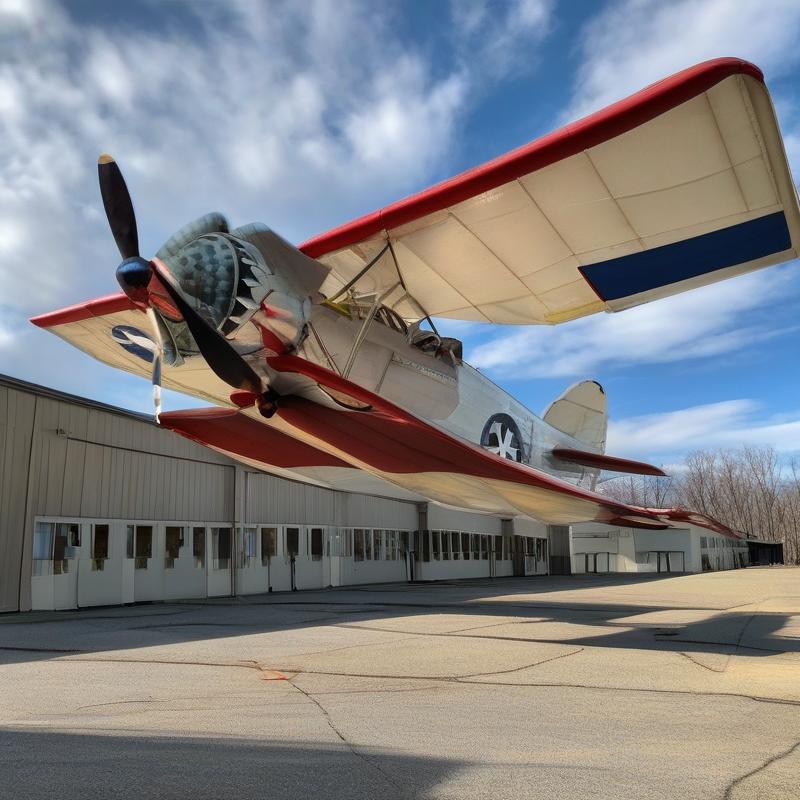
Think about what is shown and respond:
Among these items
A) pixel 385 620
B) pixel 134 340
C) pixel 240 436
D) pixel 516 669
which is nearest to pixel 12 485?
pixel 134 340

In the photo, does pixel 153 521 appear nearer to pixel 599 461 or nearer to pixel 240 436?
pixel 240 436

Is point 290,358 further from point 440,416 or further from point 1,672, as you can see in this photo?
point 1,672

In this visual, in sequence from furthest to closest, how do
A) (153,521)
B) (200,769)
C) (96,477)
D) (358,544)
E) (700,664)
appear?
1. (358,544)
2. (153,521)
3. (96,477)
4. (700,664)
5. (200,769)

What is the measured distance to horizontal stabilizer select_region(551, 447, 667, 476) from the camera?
15086mm

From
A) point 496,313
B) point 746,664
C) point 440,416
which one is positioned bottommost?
point 746,664

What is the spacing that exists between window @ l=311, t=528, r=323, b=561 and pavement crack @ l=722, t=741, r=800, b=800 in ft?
65.9

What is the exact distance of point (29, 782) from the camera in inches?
123

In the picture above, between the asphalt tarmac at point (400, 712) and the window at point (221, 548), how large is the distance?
27.6ft

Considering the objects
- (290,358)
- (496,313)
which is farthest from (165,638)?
(496,313)

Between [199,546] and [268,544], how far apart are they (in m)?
3.01

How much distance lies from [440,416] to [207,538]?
986 cm

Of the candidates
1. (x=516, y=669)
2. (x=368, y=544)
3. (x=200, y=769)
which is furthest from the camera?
(x=368, y=544)

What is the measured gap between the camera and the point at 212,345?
26.3 feet

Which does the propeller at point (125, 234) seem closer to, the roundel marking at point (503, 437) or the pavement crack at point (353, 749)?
the pavement crack at point (353, 749)
